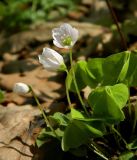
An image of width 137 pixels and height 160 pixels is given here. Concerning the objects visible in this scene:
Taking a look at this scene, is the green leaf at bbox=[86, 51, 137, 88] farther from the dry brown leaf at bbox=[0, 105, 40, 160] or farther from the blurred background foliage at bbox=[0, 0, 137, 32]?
the blurred background foliage at bbox=[0, 0, 137, 32]

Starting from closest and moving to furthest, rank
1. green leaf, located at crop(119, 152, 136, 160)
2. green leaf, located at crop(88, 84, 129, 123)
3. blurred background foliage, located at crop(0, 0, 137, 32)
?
green leaf, located at crop(88, 84, 129, 123)
green leaf, located at crop(119, 152, 136, 160)
blurred background foliage, located at crop(0, 0, 137, 32)

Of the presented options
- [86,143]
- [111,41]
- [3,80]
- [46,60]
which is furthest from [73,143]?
[111,41]

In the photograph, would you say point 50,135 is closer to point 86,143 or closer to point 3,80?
point 86,143

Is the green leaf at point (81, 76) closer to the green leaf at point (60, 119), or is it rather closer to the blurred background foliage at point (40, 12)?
the green leaf at point (60, 119)

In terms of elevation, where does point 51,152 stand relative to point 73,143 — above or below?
below

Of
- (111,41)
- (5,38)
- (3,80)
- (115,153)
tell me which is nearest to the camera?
(115,153)

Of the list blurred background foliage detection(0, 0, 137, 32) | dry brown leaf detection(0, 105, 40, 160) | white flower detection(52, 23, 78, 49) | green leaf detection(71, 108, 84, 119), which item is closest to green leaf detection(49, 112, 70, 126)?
green leaf detection(71, 108, 84, 119)

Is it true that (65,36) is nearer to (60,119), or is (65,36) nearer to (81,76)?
(81,76)

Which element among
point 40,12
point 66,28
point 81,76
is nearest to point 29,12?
point 40,12
